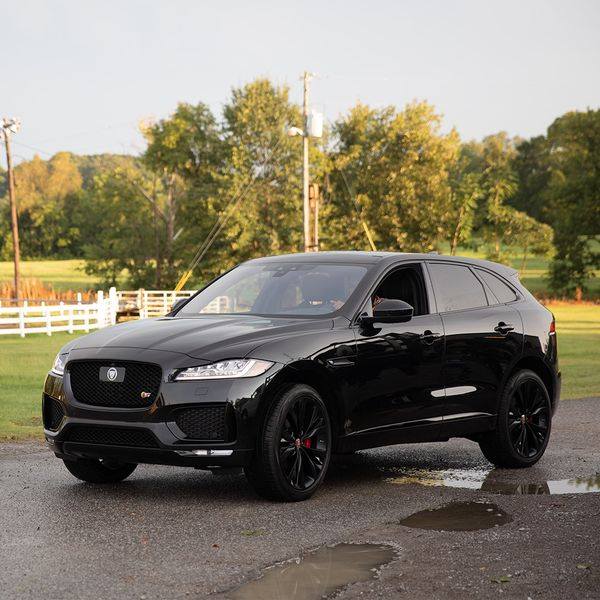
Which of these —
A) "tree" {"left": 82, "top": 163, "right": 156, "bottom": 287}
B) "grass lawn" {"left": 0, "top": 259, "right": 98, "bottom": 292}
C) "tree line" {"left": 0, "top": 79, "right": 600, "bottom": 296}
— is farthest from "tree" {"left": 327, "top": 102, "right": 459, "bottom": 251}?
"grass lawn" {"left": 0, "top": 259, "right": 98, "bottom": 292}

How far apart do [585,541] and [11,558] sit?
323cm

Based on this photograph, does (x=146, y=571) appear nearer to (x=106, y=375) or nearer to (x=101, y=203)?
(x=106, y=375)

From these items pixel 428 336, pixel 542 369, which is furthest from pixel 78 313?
pixel 428 336

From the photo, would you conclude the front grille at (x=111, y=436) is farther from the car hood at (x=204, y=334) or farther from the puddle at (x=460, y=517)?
the puddle at (x=460, y=517)

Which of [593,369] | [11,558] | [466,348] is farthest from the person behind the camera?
[593,369]

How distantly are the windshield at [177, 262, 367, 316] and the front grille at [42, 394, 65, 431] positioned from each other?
138 cm

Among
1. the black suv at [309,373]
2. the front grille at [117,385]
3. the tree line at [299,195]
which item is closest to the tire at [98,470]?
the black suv at [309,373]

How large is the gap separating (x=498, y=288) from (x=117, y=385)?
3.83m

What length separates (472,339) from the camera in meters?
9.41

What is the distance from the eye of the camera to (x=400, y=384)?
870cm

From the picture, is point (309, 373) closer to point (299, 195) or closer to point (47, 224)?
point (299, 195)

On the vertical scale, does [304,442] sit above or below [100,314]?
above

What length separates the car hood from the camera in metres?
7.71

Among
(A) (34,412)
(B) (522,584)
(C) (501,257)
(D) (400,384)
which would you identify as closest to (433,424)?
(D) (400,384)
